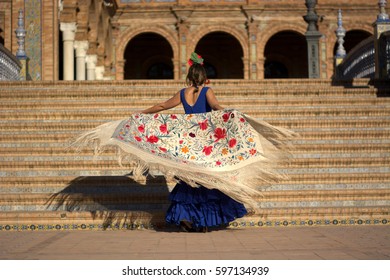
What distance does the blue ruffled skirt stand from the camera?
23.4 ft

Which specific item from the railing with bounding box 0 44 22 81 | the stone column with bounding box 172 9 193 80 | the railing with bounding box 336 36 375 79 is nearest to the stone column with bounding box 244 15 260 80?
the stone column with bounding box 172 9 193 80

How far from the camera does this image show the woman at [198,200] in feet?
23.4

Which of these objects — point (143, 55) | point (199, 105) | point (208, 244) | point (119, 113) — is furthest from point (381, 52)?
point (143, 55)

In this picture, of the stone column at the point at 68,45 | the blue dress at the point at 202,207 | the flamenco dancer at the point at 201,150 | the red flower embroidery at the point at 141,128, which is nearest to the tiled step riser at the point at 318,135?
the flamenco dancer at the point at 201,150

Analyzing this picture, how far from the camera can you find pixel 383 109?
11258mm

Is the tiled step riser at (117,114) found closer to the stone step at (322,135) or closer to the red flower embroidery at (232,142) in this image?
the stone step at (322,135)

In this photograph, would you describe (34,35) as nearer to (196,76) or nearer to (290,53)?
(196,76)

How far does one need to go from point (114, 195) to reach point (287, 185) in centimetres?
194

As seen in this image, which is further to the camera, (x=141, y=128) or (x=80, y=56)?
(x=80, y=56)

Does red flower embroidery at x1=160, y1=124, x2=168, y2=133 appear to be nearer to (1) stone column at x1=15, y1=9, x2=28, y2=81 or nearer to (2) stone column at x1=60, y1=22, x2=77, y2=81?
(1) stone column at x1=15, y1=9, x2=28, y2=81

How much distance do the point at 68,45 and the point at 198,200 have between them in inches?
653

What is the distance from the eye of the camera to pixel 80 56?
2497 cm
